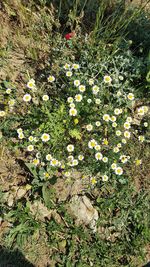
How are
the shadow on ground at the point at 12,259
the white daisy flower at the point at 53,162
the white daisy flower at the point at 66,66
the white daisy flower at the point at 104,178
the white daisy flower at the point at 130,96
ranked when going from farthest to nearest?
the white daisy flower at the point at 130,96, the white daisy flower at the point at 66,66, the white daisy flower at the point at 104,178, the white daisy flower at the point at 53,162, the shadow on ground at the point at 12,259

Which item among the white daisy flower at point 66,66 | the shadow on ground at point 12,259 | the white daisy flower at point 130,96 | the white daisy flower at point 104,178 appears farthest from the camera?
the white daisy flower at point 130,96

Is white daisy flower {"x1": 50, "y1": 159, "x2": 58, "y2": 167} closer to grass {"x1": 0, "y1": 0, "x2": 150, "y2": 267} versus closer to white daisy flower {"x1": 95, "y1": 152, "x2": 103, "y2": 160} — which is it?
grass {"x1": 0, "y1": 0, "x2": 150, "y2": 267}

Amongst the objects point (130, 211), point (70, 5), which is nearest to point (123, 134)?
point (130, 211)

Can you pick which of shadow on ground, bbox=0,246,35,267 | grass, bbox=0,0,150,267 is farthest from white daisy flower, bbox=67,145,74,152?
shadow on ground, bbox=0,246,35,267

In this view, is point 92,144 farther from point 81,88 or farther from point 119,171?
point 81,88

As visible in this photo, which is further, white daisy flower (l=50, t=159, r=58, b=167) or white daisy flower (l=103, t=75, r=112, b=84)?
white daisy flower (l=103, t=75, r=112, b=84)

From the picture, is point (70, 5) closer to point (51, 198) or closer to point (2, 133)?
point (2, 133)

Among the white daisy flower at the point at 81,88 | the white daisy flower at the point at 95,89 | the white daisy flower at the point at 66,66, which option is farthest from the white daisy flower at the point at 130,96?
the white daisy flower at the point at 66,66

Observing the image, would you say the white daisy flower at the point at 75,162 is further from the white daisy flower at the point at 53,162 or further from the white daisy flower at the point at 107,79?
the white daisy flower at the point at 107,79
